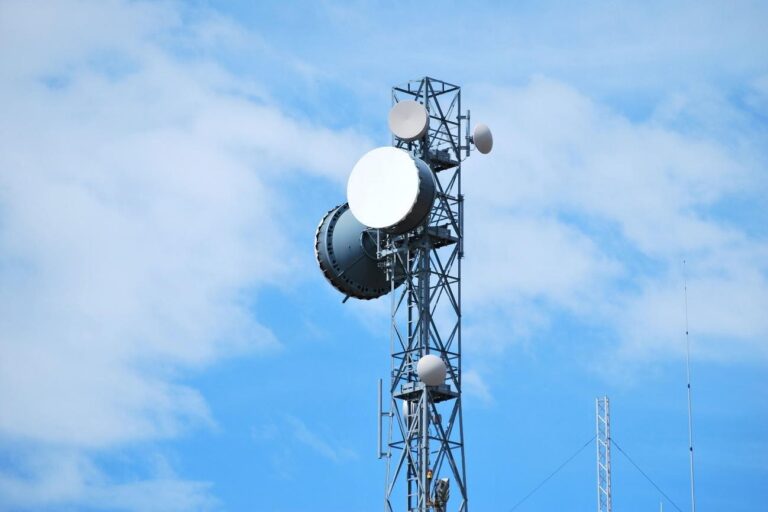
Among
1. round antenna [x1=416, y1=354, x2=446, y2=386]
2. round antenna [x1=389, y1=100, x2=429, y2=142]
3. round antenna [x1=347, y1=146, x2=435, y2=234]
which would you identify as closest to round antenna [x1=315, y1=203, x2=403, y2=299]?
round antenna [x1=347, y1=146, x2=435, y2=234]

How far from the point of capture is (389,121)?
121188 millimetres

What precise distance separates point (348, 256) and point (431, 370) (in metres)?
10.5

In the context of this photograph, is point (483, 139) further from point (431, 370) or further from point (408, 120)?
point (431, 370)

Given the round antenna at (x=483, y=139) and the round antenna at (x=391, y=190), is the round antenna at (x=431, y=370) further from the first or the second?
the round antenna at (x=483, y=139)

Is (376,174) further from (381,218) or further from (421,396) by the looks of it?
(421,396)

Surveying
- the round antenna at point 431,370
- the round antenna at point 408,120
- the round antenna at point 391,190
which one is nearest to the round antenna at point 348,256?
the round antenna at point 391,190

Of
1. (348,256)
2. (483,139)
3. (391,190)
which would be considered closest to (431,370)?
(391,190)

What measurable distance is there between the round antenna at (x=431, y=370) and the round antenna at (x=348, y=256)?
27.1ft

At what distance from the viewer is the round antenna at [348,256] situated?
123500 mm

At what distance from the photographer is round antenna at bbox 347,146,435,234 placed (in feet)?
388

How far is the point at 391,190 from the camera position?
11881 cm

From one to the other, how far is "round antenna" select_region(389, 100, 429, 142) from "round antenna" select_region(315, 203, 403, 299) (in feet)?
18.8

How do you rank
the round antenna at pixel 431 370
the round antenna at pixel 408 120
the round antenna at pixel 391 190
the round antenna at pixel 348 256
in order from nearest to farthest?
the round antenna at pixel 431 370, the round antenna at pixel 391 190, the round antenna at pixel 408 120, the round antenna at pixel 348 256

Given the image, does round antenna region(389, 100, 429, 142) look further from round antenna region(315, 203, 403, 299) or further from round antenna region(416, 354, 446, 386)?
round antenna region(416, 354, 446, 386)
